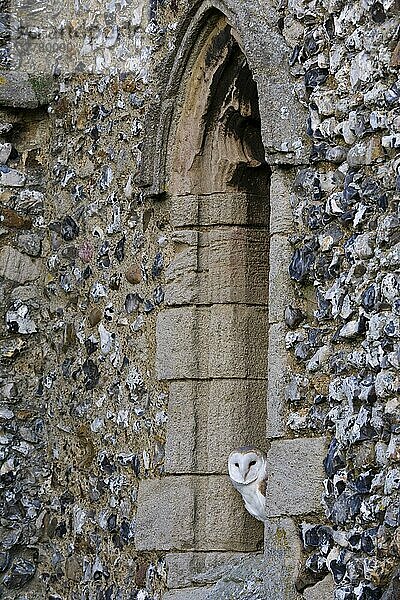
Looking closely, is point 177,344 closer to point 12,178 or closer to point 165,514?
point 165,514

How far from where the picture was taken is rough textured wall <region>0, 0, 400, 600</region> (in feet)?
13.9

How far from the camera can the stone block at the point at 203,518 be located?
533 cm

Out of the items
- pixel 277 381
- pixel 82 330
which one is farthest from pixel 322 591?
pixel 82 330

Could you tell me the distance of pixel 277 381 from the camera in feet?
15.4

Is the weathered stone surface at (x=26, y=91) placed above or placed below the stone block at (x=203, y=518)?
above

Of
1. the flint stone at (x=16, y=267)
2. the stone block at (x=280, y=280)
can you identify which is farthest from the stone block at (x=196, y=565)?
the flint stone at (x=16, y=267)

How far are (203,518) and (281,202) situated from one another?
1.35 m

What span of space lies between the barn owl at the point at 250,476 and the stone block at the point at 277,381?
418 millimetres

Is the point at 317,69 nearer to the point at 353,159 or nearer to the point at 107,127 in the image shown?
the point at 353,159

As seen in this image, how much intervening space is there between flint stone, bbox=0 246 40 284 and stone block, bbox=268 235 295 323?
7.08ft

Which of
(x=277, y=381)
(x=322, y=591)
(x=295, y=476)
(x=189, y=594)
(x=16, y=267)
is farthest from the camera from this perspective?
(x=16, y=267)

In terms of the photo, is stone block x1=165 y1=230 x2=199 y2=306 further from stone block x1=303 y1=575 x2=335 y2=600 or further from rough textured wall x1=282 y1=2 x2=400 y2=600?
stone block x1=303 y1=575 x2=335 y2=600

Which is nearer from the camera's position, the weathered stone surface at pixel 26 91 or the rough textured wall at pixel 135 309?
the rough textured wall at pixel 135 309

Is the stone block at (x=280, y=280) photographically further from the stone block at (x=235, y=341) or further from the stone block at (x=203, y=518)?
the stone block at (x=203, y=518)
